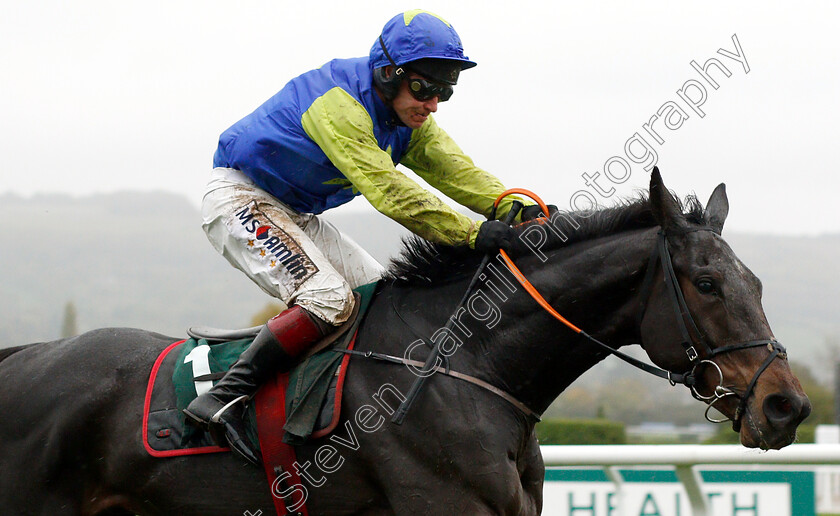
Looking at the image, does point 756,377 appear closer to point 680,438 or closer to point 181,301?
point 680,438

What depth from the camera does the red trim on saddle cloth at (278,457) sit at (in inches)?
138

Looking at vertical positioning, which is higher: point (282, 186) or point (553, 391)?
point (282, 186)

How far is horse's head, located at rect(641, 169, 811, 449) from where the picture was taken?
3.04 metres

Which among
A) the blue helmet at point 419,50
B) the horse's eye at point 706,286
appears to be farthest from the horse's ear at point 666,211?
the blue helmet at point 419,50

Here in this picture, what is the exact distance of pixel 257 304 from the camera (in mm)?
90625

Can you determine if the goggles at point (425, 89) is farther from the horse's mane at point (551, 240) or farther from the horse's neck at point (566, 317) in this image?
the horse's neck at point (566, 317)

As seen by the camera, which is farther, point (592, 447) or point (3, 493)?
point (592, 447)

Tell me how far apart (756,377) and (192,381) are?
2184 millimetres

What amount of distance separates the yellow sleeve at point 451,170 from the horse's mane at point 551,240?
0.56 m

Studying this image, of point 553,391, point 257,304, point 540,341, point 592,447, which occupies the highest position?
point 540,341

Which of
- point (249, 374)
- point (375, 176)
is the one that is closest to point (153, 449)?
point (249, 374)

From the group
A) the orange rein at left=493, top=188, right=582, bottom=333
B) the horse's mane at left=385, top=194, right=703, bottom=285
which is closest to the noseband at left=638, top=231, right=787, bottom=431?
the horse's mane at left=385, top=194, right=703, bottom=285

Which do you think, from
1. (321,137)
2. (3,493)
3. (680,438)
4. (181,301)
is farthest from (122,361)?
(181,301)

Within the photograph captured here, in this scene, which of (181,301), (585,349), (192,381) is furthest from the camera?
(181,301)
